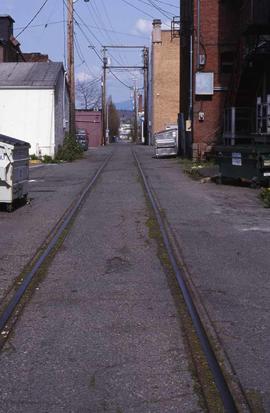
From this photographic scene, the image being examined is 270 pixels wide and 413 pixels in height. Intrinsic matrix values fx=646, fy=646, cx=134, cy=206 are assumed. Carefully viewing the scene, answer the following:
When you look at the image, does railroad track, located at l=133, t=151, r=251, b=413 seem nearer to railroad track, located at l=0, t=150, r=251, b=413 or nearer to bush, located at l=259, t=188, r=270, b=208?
railroad track, located at l=0, t=150, r=251, b=413

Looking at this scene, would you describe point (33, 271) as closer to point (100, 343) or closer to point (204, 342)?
point (100, 343)

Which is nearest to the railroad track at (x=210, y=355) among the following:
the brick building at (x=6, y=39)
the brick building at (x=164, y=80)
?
the brick building at (x=6, y=39)

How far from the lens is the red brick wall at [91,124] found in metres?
77.1

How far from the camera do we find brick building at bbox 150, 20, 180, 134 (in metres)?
68.9

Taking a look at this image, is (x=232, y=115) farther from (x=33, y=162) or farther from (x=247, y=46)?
(x=33, y=162)

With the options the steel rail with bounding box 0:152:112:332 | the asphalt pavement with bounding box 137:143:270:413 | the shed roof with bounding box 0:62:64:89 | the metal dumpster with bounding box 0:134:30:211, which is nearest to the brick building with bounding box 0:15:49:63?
the shed roof with bounding box 0:62:64:89

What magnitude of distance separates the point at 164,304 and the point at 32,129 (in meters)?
30.1

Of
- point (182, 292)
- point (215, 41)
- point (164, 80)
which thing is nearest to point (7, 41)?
point (215, 41)

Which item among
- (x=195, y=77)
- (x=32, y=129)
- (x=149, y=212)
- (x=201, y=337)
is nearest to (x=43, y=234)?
(x=149, y=212)

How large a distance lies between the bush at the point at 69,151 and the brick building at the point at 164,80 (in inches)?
1230

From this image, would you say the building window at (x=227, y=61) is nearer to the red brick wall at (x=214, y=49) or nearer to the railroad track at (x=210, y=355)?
the red brick wall at (x=214, y=49)

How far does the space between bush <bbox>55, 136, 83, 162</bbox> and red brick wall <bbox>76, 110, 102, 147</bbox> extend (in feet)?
125

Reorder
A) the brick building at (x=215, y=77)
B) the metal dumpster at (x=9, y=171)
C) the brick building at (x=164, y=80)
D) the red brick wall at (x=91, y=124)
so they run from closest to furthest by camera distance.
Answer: the metal dumpster at (x=9, y=171) < the brick building at (x=215, y=77) < the brick building at (x=164, y=80) < the red brick wall at (x=91, y=124)

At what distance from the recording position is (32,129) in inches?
1398
